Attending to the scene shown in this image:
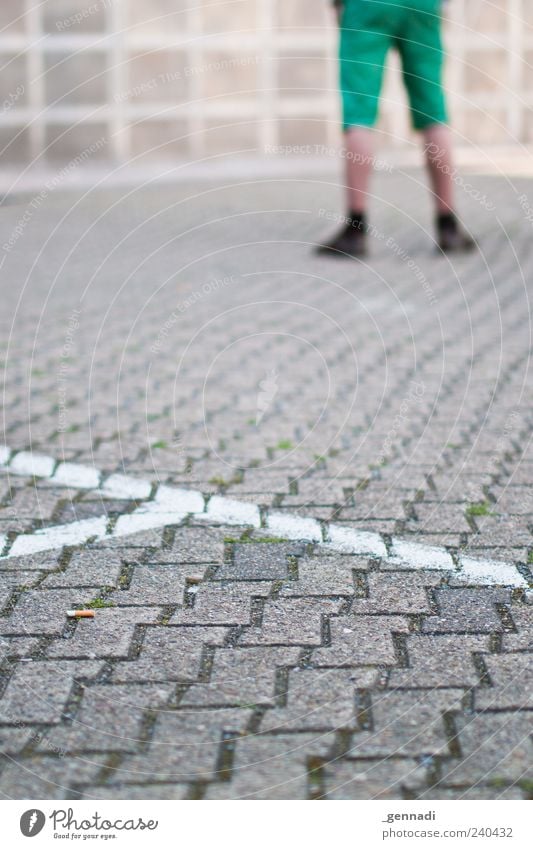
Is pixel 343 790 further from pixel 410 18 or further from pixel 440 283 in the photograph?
pixel 410 18

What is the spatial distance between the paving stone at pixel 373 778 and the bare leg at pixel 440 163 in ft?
17.6

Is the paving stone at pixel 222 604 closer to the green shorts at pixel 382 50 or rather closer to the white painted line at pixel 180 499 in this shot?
the white painted line at pixel 180 499

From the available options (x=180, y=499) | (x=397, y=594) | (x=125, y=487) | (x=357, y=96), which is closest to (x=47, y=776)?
(x=397, y=594)

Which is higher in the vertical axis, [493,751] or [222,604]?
[222,604]

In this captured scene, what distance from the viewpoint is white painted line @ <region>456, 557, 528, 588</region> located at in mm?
2920

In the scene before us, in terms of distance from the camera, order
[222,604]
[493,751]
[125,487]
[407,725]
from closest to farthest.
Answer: [493,751] < [407,725] < [222,604] < [125,487]

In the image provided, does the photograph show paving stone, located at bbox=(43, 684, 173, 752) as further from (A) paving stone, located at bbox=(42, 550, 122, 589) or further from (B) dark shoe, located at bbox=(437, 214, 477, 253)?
(B) dark shoe, located at bbox=(437, 214, 477, 253)

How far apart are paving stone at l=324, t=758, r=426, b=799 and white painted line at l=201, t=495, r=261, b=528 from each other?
4.19ft

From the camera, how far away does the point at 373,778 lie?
208cm

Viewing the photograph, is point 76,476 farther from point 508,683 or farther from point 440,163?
point 440,163

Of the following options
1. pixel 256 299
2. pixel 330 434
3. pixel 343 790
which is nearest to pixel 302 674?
pixel 343 790

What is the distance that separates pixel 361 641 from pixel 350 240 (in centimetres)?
478

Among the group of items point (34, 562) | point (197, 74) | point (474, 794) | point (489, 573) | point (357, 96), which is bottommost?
point (474, 794)
